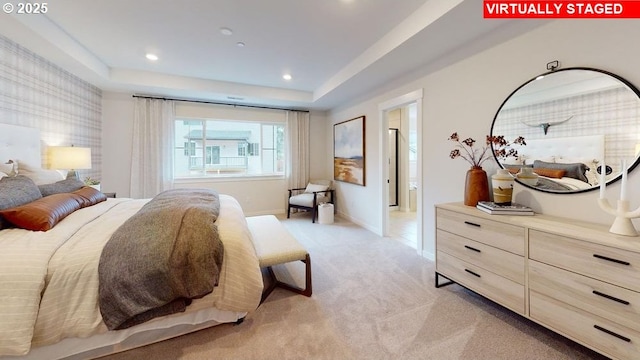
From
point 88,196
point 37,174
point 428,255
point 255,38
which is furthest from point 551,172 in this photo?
point 37,174

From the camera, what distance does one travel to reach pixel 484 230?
184cm

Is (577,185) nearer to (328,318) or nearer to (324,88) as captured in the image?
(328,318)

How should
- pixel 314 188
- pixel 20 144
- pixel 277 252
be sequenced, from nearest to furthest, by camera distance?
1. pixel 277 252
2. pixel 20 144
3. pixel 314 188

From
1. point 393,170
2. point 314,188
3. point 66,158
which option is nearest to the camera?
point 66,158

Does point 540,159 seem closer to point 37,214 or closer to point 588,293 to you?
point 588,293

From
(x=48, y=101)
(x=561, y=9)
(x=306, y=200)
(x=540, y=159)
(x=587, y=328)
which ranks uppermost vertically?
(x=561, y=9)

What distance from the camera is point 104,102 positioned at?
405 centimetres

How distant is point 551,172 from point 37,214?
3.69 meters

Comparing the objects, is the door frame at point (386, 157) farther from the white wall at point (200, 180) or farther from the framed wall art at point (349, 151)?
the white wall at point (200, 180)

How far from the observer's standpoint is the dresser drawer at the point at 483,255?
65.1 inches

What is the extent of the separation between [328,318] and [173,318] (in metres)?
1.06

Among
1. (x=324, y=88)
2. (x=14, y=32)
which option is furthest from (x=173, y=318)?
(x=324, y=88)

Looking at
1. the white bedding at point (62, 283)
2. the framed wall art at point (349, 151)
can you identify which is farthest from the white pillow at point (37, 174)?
the framed wall art at point (349, 151)

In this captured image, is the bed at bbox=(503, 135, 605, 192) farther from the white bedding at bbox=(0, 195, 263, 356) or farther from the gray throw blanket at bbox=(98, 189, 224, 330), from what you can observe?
the gray throw blanket at bbox=(98, 189, 224, 330)
